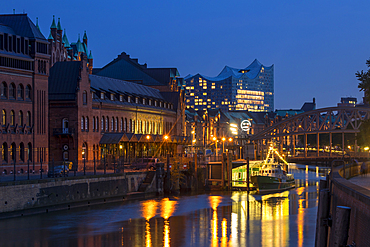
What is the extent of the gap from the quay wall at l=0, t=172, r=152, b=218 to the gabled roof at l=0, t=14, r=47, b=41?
74.3 feet

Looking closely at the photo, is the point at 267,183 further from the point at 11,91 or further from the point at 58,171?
the point at 11,91

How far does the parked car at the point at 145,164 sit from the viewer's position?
81375 mm

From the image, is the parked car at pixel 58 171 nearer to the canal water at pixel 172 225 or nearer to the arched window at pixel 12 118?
the canal water at pixel 172 225

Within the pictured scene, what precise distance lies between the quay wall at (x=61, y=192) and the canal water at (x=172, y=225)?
46.8 inches

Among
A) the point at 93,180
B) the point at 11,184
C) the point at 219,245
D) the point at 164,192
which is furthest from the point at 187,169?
the point at 219,245

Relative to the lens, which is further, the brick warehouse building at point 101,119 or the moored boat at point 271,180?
the moored boat at point 271,180

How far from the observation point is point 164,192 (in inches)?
3226

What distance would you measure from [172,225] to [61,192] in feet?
44.7

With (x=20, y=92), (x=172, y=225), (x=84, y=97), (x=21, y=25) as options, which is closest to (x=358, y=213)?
(x=172, y=225)

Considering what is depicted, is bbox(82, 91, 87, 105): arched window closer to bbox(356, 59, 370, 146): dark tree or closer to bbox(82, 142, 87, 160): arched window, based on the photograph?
bbox(82, 142, 87, 160): arched window

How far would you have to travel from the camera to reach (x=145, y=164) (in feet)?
274

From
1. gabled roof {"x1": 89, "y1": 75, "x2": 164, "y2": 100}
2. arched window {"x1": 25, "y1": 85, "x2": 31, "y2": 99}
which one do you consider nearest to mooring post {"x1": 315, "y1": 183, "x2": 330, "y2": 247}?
arched window {"x1": 25, "y1": 85, "x2": 31, "y2": 99}

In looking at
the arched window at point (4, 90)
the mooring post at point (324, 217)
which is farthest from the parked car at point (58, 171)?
the mooring post at point (324, 217)

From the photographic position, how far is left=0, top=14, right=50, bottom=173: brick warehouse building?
72812 mm
